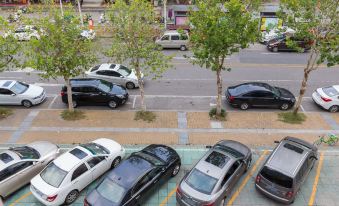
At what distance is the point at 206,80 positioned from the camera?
25047 mm

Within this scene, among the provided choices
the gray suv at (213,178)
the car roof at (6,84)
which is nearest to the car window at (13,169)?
the gray suv at (213,178)

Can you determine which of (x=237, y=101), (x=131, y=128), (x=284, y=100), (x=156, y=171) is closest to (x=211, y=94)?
(x=237, y=101)

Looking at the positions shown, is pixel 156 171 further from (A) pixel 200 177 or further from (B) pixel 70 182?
(B) pixel 70 182

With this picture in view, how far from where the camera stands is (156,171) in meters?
13.1

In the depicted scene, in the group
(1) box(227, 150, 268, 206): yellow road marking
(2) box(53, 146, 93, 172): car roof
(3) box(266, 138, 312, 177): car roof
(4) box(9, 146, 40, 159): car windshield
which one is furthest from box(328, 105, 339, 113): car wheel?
(4) box(9, 146, 40, 159): car windshield

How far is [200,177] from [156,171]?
5.77 feet

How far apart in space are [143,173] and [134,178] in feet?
1.38

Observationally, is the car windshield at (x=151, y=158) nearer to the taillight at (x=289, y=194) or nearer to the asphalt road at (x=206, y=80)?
the taillight at (x=289, y=194)

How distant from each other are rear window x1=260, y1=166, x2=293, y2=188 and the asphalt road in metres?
8.67

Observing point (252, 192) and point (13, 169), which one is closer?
point (13, 169)

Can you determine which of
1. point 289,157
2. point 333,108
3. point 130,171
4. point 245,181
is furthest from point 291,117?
point 130,171

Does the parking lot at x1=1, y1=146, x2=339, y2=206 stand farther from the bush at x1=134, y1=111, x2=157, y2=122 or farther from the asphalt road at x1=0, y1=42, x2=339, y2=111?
the asphalt road at x1=0, y1=42, x2=339, y2=111

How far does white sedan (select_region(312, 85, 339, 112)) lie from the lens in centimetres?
2052

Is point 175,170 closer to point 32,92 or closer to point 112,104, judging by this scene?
point 112,104
